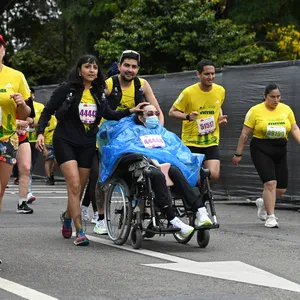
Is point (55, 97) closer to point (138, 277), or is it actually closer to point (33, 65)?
point (138, 277)

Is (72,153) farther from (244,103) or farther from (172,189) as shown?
(244,103)

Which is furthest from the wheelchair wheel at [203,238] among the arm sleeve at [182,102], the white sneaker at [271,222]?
the arm sleeve at [182,102]

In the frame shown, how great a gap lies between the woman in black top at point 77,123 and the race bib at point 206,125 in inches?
124

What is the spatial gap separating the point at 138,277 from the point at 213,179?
5051mm

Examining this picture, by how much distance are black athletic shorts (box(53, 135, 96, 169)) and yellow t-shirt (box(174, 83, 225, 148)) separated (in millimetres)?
3184

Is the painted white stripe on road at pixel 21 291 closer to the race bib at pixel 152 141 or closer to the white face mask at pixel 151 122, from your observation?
the race bib at pixel 152 141

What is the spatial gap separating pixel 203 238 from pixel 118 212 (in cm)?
90

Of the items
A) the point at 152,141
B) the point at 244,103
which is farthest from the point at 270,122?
the point at 244,103

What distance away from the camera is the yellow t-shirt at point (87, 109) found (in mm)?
9938

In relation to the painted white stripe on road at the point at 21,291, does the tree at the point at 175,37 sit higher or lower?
higher

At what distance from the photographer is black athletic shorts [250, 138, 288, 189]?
1238cm

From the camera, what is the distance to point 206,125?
13.0 metres

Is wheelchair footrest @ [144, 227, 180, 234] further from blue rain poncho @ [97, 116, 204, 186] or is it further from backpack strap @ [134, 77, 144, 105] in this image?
backpack strap @ [134, 77, 144, 105]

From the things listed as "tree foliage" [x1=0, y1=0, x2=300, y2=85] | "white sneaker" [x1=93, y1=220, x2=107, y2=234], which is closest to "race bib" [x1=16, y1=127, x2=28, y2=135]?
"white sneaker" [x1=93, y1=220, x2=107, y2=234]
